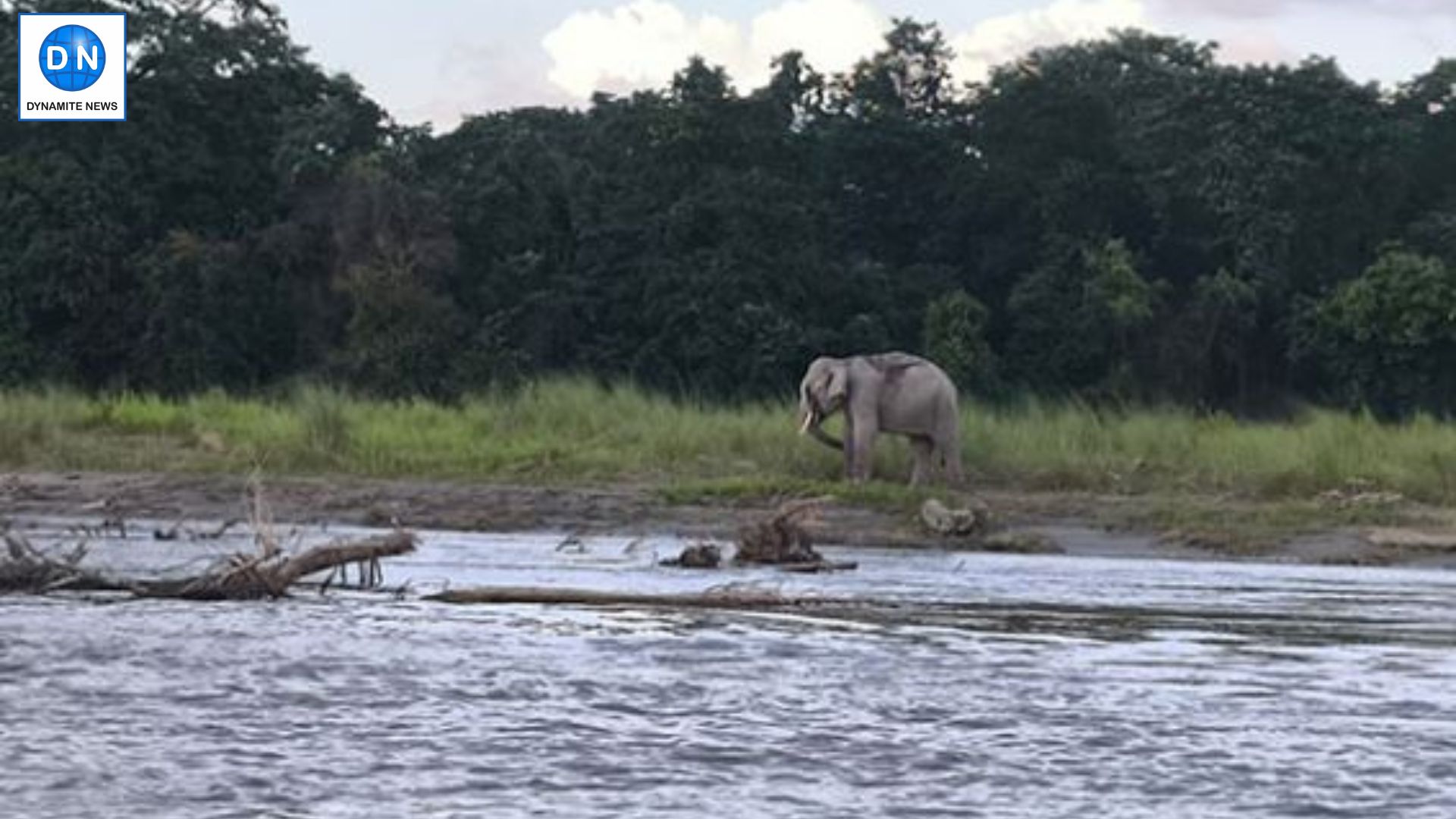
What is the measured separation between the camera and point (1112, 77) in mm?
50344

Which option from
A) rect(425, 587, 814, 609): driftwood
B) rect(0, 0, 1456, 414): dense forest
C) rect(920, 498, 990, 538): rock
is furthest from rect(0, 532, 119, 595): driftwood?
rect(0, 0, 1456, 414): dense forest

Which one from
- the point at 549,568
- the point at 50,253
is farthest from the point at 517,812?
the point at 50,253

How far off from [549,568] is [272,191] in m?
25.7

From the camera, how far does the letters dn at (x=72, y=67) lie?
127 ft

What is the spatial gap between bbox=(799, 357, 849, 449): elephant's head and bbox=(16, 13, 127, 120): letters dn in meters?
17.3

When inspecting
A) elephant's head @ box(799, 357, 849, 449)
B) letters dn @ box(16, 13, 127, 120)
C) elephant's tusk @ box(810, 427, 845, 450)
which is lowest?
elephant's tusk @ box(810, 427, 845, 450)

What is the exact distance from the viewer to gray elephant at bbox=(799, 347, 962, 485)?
24984 millimetres

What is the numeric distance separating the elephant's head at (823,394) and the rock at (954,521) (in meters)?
3.76

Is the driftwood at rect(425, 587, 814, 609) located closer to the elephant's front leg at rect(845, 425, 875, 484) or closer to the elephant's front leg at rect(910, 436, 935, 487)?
the elephant's front leg at rect(845, 425, 875, 484)

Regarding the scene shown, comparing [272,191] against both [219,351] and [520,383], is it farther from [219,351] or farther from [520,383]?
[520,383]

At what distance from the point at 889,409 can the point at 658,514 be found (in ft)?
12.6

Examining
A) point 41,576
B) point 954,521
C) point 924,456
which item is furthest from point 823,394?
point 41,576

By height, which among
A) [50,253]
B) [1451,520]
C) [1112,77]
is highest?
[1112,77]

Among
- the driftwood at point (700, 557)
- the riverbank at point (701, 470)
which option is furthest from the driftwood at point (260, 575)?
the riverbank at point (701, 470)
